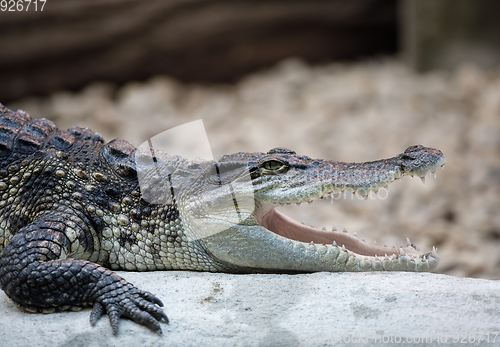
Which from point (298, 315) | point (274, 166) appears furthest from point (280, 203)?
point (298, 315)

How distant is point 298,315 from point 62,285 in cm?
137

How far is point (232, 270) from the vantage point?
3.13 meters

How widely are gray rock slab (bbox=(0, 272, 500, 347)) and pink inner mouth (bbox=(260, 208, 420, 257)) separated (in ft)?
0.65

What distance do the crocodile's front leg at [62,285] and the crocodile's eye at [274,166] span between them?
3.56 feet

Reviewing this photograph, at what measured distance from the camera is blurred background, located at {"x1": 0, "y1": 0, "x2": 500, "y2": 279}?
7.21m

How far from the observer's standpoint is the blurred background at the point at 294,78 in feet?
23.6

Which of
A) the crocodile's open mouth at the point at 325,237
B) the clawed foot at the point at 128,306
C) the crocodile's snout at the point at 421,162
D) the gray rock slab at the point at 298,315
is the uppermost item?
the crocodile's snout at the point at 421,162

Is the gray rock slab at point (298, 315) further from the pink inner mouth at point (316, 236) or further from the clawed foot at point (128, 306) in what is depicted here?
the pink inner mouth at point (316, 236)

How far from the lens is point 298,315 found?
8.58ft

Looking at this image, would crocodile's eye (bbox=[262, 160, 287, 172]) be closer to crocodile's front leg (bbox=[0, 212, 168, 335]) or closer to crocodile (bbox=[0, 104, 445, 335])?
crocodile (bbox=[0, 104, 445, 335])

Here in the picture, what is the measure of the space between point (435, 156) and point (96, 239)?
2.26 metres

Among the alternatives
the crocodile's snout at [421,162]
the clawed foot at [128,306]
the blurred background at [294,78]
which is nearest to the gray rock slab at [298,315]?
the clawed foot at [128,306]

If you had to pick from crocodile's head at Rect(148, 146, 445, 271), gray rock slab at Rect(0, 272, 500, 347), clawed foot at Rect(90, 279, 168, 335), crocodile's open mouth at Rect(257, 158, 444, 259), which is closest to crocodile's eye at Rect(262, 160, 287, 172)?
crocodile's head at Rect(148, 146, 445, 271)

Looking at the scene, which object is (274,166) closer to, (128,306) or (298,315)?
(298,315)
